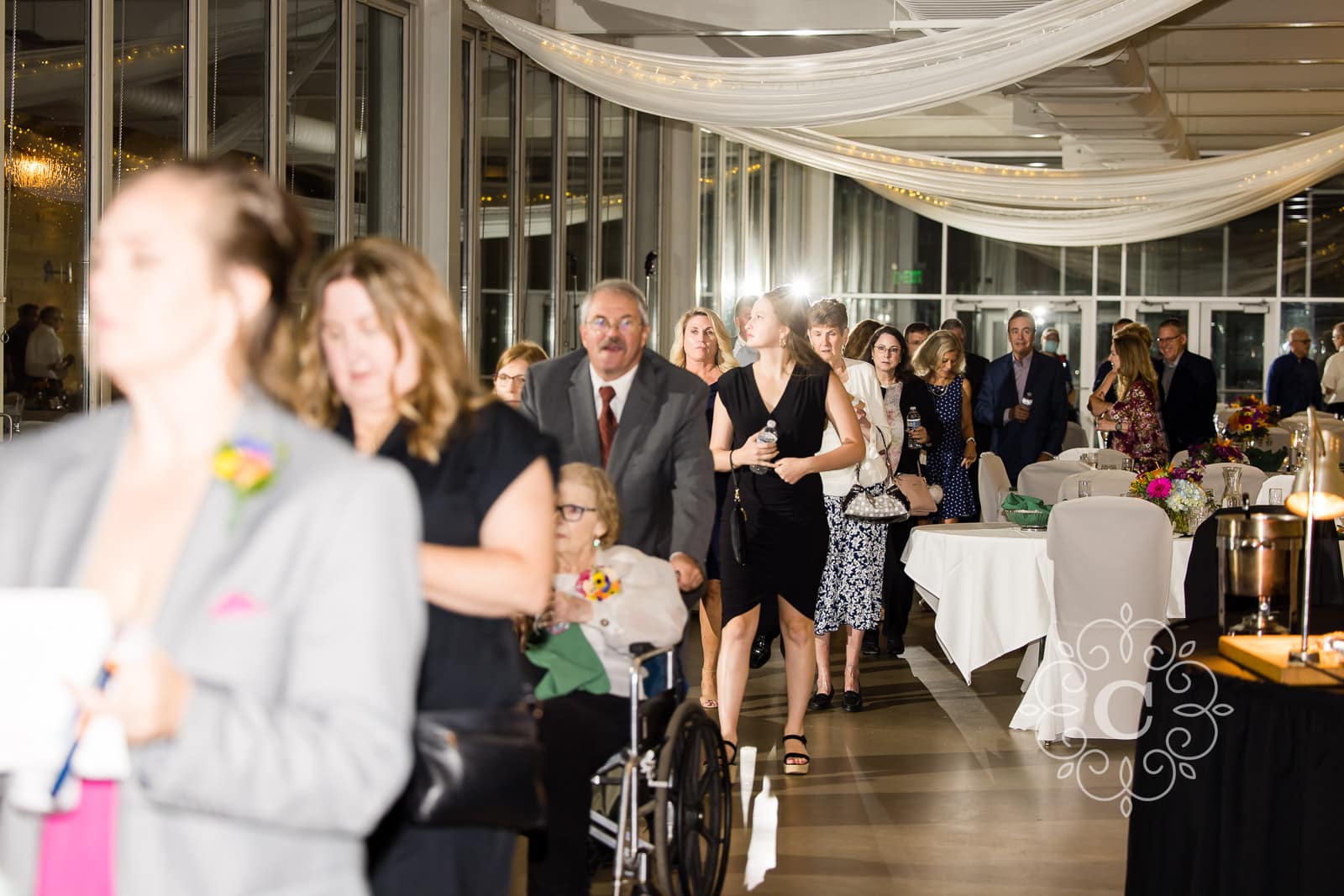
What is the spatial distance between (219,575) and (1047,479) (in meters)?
7.38

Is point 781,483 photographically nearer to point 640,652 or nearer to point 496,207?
point 640,652

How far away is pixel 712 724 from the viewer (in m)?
3.98

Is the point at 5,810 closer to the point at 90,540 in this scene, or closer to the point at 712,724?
the point at 90,540

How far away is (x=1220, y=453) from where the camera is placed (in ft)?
26.0

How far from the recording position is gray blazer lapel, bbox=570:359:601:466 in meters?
4.09

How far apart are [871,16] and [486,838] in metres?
8.69

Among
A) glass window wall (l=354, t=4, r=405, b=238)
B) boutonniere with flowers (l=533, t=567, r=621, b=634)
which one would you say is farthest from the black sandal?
glass window wall (l=354, t=4, r=405, b=238)

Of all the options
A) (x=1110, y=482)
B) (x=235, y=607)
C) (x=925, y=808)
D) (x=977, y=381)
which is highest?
(x=977, y=381)

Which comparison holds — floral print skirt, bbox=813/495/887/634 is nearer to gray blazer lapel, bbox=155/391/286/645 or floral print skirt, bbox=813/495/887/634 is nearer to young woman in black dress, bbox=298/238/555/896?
young woman in black dress, bbox=298/238/555/896

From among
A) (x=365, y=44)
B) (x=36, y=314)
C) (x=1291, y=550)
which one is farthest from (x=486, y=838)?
(x=365, y=44)

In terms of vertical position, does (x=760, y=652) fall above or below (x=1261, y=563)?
below

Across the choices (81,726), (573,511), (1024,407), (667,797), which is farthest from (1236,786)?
(1024,407)

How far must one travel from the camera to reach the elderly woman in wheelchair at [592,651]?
348 cm

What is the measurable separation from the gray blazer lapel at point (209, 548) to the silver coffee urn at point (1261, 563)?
266cm
